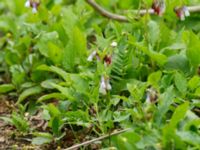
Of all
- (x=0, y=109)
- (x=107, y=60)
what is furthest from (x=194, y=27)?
(x=0, y=109)

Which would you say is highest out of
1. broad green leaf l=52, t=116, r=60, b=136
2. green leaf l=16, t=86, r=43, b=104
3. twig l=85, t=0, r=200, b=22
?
twig l=85, t=0, r=200, b=22

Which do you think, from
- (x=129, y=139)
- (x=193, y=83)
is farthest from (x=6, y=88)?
(x=129, y=139)

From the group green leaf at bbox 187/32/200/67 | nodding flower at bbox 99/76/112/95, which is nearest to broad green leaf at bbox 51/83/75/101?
nodding flower at bbox 99/76/112/95

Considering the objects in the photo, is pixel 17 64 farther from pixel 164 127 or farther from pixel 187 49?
pixel 164 127

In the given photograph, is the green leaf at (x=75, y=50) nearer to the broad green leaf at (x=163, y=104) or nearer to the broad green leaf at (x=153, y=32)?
the broad green leaf at (x=153, y=32)

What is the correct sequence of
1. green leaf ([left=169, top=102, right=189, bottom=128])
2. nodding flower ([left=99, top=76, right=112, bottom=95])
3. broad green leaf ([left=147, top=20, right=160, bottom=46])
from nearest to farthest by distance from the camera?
1. green leaf ([left=169, top=102, right=189, bottom=128])
2. nodding flower ([left=99, top=76, right=112, bottom=95])
3. broad green leaf ([left=147, top=20, right=160, bottom=46])

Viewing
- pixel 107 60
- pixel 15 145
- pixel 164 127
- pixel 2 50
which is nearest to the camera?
pixel 164 127

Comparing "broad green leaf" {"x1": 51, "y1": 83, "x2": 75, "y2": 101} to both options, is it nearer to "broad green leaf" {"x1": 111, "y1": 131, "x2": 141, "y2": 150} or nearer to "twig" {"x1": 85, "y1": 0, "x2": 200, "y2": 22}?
"broad green leaf" {"x1": 111, "y1": 131, "x2": 141, "y2": 150}
